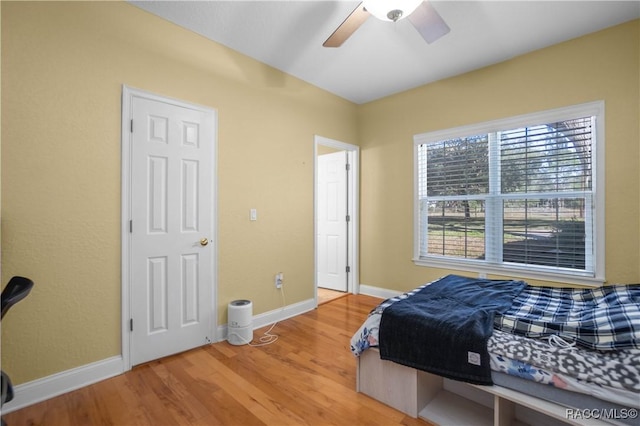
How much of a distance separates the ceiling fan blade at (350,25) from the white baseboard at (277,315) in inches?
103

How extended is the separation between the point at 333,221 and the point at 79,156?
10.2 feet

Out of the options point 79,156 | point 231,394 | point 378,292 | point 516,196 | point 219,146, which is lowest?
point 231,394

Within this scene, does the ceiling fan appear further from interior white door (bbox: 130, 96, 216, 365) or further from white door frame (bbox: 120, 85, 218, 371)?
white door frame (bbox: 120, 85, 218, 371)

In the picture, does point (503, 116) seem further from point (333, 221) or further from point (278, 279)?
point (278, 279)

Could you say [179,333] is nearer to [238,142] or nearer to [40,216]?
[40,216]

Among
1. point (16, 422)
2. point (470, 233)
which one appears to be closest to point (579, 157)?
point (470, 233)

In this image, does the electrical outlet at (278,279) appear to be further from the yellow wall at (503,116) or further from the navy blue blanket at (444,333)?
the navy blue blanket at (444,333)

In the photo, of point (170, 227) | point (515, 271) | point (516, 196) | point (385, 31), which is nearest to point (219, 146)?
point (170, 227)

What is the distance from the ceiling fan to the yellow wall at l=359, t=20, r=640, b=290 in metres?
1.49

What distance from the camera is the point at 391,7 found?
1790mm

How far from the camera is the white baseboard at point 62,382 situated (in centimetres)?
181

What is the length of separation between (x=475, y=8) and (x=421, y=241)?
2422 millimetres

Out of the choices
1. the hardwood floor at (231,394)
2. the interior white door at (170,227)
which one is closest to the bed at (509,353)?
the hardwood floor at (231,394)

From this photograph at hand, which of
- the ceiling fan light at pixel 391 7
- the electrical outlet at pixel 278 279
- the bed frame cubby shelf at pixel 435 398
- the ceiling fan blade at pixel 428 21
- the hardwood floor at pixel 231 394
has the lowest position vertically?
the hardwood floor at pixel 231 394
